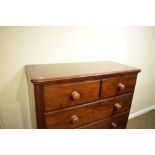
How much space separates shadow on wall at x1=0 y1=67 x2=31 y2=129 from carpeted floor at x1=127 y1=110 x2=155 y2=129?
1528mm

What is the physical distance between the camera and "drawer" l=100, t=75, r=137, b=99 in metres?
0.98

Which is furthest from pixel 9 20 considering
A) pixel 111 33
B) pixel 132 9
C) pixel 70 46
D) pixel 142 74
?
pixel 142 74

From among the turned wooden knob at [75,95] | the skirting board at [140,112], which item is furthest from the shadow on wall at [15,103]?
the skirting board at [140,112]

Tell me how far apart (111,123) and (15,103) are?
910mm

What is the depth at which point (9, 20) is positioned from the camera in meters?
0.83

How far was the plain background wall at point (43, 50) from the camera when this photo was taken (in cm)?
104

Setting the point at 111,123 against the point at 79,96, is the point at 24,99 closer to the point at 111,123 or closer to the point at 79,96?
the point at 79,96

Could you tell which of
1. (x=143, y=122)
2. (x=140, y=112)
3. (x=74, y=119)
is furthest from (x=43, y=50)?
(x=140, y=112)

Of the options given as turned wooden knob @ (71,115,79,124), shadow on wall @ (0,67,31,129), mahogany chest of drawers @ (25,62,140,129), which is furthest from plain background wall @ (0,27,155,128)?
turned wooden knob @ (71,115,79,124)

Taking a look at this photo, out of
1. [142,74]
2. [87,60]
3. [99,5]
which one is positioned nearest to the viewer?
[99,5]

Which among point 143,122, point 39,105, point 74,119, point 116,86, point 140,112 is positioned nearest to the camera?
point 39,105

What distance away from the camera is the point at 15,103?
3.87 ft

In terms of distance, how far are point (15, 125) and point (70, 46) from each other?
0.95 metres
